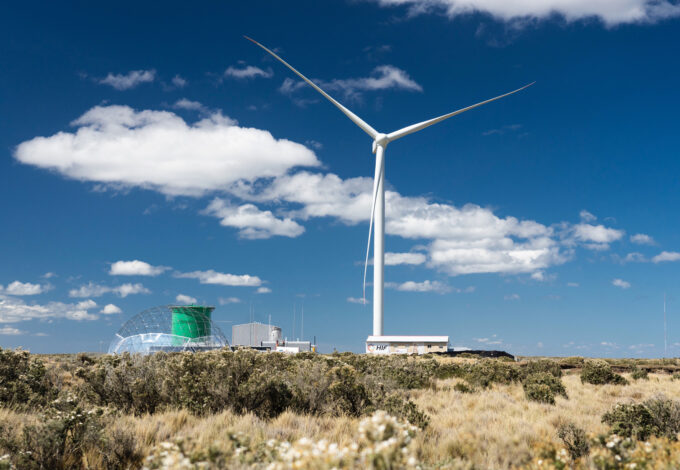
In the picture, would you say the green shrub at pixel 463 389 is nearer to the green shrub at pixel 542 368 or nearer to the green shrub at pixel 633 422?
the green shrub at pixel 542 368

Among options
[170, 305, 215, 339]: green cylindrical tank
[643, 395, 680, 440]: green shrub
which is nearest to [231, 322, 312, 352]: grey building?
[170, 305, 215, 339]: green cylindrical tank

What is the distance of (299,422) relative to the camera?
11547 millimetres

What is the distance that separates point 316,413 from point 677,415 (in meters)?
8.73

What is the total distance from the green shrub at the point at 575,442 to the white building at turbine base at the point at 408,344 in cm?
5881

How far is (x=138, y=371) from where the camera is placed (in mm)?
15953

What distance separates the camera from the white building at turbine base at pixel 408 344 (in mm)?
69688

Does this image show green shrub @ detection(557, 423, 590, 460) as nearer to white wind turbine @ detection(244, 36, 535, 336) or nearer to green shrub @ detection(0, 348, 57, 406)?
green shrub @ detection(0, 348, 57, 406)

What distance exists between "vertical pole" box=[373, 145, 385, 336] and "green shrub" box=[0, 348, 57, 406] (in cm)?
4871

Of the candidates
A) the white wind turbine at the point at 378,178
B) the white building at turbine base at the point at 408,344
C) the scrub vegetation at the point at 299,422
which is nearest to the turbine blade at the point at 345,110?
the white wind turbine at the point at 378,178

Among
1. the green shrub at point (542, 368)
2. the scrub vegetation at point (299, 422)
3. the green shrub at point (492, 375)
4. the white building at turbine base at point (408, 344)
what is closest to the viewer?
the scrub vegetation at point (299, 422)

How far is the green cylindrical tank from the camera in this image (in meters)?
72.8

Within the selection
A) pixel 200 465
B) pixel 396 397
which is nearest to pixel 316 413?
pixel 396 397

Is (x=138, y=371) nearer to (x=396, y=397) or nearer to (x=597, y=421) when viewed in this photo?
(x=396, y=397)

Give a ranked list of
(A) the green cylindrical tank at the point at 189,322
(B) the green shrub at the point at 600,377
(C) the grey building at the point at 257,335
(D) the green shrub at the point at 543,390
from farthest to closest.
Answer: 1. (C) the grey building at the point at 257,335
2. (A) the green cylindrical tank at the point at 189,322
3. (B) the green shrub at the point at 600,377
4. (D) the green shrub at the point at 543,390
